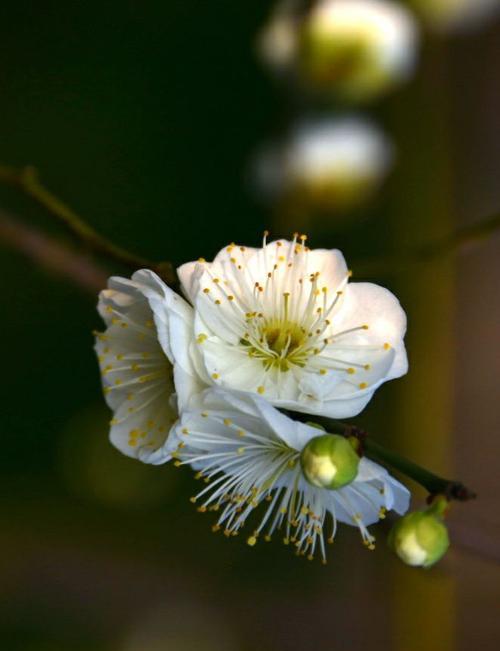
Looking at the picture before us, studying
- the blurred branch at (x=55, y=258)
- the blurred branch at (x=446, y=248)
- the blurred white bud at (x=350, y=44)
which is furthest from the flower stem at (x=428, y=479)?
the blurred white bud at (x=350, y=44)

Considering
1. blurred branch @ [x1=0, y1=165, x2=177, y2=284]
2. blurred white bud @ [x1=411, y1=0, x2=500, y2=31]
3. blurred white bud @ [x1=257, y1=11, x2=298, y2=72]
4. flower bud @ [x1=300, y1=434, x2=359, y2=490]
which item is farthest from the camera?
blurred white bud @ [x1=411, y1=0, x2=500, y2=31]

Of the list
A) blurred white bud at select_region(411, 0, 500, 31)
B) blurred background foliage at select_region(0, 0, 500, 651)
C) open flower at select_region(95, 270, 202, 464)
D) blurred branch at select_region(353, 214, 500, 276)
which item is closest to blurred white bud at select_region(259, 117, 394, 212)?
blurred background foliage at select_region(0, 0, 500, 651)

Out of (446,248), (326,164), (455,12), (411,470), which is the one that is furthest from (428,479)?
(455,12)

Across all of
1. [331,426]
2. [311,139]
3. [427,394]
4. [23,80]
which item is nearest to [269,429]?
[331,426]

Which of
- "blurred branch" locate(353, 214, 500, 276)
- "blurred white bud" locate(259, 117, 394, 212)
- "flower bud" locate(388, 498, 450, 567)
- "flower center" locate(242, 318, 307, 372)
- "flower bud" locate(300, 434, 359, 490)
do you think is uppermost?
"blurred white bud" locate(259, 117, 394, 212)

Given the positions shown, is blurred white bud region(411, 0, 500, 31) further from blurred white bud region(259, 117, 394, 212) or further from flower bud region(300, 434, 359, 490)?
flower bud region(300, 434, 359, 490)

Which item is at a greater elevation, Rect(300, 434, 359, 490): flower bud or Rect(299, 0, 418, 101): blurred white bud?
Rect(299, 0, 418, 101): blurred white bud

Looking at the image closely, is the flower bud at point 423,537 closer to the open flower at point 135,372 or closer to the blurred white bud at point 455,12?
the open flower at point 135,372

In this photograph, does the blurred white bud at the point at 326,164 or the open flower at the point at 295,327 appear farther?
the blurred white bud at the point at 326,164
